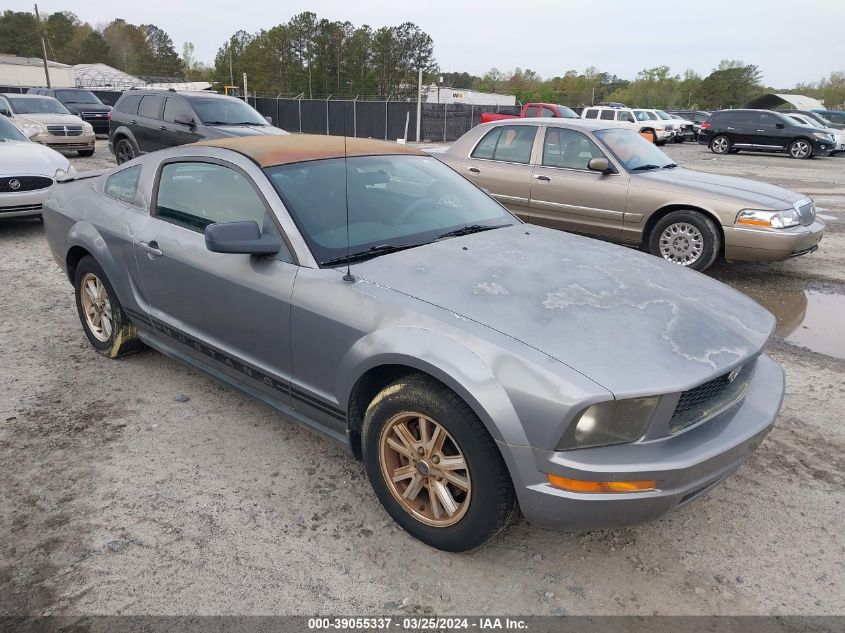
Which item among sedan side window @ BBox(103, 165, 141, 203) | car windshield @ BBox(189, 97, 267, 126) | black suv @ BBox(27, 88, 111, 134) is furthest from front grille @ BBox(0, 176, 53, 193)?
black suv @ BBox(27, 88, 111, 134)

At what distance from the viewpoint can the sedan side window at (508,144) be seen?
7727 millimetres

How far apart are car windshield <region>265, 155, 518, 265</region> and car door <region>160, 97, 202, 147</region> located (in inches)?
335

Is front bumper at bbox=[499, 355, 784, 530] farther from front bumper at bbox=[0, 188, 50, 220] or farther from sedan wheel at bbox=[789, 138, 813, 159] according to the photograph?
sedan wheel at bbox=[789, 138, 813, 159]

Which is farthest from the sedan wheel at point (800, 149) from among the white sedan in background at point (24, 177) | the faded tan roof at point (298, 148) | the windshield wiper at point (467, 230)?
the windshield wiper at point (467, 230)

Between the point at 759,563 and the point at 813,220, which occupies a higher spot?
the point at 813,220

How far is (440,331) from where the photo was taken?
2447 mm

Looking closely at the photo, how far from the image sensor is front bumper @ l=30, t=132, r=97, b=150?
15094 mm

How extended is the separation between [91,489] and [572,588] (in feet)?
7.34

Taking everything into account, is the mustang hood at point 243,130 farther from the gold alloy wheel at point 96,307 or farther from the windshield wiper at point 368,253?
the windshield wiper at point 368,253

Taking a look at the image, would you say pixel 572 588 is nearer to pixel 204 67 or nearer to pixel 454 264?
pixel 454 264

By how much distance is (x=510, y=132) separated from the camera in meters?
7.93

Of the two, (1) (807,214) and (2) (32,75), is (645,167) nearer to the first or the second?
(1) (807,214)

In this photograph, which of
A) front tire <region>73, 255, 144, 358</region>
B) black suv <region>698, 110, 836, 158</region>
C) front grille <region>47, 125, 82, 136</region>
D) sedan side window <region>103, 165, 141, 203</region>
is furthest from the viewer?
black suv <region>698, 110, 836, 158</region>

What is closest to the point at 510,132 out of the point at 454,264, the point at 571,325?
the point at 454,264
